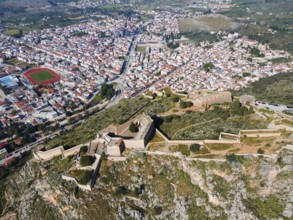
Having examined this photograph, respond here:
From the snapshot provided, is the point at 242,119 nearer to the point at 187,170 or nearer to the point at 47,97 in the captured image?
the point at 187,170

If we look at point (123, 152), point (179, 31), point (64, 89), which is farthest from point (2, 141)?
point (179, 31)

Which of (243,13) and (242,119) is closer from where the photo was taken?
(242,119)

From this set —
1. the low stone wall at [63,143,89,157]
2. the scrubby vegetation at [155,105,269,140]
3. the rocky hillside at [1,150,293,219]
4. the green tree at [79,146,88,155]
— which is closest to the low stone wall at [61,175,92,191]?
the rocky hillside at [1,150,293,219]

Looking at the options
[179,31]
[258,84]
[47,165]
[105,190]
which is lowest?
[179,31]

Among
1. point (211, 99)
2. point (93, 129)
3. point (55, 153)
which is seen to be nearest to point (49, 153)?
point (55, 153)

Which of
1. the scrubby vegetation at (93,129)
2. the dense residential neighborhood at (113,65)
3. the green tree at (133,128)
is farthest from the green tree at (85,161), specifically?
the dense residential neighborhood at (113,65)

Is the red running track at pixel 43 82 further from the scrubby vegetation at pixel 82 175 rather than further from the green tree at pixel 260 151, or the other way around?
the green tree at pixel 260 151

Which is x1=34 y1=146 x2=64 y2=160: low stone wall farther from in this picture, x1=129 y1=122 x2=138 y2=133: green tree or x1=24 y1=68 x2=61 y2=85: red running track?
x1=24 y1=68 x2=61 y2=85: red running track
